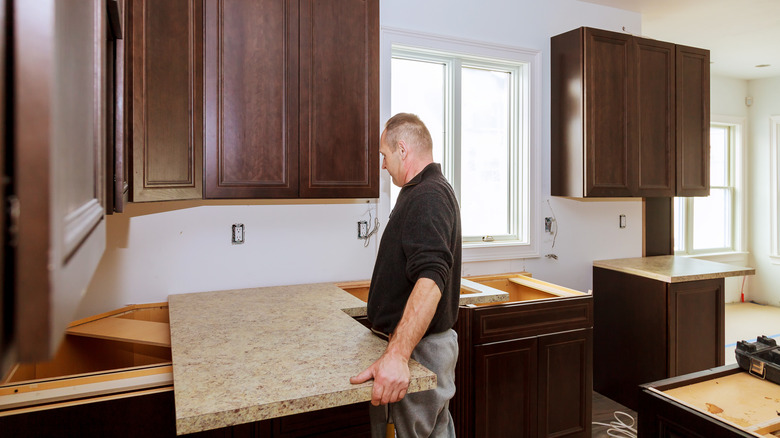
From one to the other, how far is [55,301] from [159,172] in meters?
1.56

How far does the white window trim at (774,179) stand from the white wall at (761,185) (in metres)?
0.04

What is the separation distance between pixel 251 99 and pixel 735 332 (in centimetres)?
530

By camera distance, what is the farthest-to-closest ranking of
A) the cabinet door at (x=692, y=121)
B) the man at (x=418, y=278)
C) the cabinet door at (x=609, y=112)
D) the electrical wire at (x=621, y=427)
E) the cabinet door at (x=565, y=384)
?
1. the cabinet door at (x=692, y=121)
2. the cabinet door at (x=609, y=112)
3. the electrical wire at (x=621, y=427)
4. the cabinet door at (x=565, y=384)
5. the man at (x=418, y=278)

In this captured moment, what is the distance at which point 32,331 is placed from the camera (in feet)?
1.00

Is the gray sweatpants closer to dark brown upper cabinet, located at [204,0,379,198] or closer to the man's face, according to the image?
the man's face

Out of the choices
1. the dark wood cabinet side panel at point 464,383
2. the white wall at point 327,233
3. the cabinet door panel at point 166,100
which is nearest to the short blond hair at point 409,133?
the cabinet door panel at point 166,100

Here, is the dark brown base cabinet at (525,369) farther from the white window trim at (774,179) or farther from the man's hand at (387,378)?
the white window trim at (774,179)

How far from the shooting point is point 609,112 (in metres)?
3.29

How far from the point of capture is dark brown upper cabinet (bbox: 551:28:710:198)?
10.6 feet

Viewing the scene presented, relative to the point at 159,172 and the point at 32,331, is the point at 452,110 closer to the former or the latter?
the point at 159,172

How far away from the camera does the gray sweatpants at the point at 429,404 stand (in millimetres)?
1637

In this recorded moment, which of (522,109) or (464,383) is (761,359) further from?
(522,109)

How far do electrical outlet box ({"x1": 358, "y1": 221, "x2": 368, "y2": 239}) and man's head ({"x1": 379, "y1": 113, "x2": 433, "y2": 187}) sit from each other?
3.52 ft

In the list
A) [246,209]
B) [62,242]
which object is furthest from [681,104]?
[62,242]
